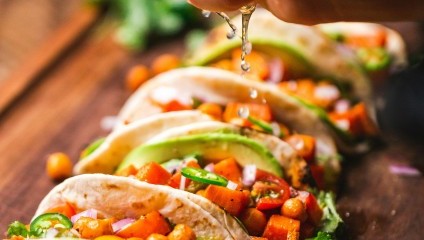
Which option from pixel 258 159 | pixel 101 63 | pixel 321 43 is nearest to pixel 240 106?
pixel 258 159

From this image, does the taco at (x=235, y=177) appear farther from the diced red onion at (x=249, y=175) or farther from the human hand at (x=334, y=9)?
the human hand at (x=334, y=9)

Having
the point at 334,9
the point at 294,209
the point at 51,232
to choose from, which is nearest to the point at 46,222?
the point at 51,232

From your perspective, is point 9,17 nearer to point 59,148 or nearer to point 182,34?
point 182,34

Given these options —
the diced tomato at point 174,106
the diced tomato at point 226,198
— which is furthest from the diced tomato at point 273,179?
the diced tomato at point 174,106

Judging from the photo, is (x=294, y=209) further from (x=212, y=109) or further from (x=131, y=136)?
(x=131, y=136)

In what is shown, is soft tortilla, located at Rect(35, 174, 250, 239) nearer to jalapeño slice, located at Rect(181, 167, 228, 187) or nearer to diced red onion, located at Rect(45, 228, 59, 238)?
jalapeño slice, located at Rect(181, 167, 228, 187)

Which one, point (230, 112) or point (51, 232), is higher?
point (51, 232)

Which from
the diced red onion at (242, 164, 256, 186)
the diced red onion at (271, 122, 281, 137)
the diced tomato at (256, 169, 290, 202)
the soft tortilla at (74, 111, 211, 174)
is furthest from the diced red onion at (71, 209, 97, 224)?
the diced red onion at (271, 122, 281, 137)
